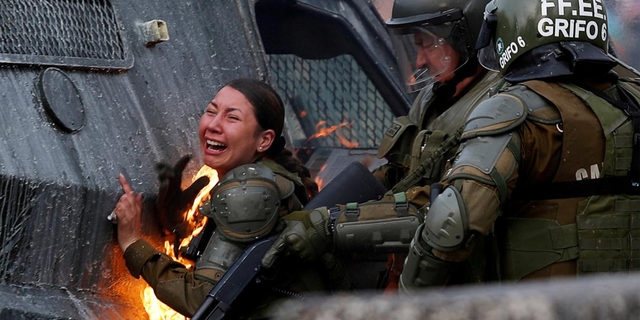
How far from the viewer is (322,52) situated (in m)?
4.83

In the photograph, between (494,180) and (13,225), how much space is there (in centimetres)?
135

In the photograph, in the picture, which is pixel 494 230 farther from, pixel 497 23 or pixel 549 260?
pixel 497 23

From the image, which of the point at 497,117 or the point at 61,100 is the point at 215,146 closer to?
the point at 61,100

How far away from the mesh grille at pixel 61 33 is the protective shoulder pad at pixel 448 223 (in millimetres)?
1371

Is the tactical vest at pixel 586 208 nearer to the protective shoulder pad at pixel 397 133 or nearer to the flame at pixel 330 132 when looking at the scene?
the protective shoulder pad at pixel 397 133

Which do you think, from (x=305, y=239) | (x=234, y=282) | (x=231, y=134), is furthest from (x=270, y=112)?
(x=234, y=282)

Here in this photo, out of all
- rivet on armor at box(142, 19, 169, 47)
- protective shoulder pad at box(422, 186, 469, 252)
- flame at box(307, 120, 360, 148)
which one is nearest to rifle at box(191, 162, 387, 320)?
protective shoulder pad at box(422, 186, 469, 252)

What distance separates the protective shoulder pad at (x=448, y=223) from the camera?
2.28 meters

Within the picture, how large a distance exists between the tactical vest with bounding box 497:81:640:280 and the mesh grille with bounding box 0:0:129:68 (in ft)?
4.96

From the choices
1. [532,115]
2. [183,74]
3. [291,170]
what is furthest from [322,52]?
[532,115]

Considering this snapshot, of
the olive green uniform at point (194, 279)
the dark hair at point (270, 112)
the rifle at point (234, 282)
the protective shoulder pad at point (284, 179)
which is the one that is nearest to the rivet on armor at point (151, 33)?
the dark hair at point (270, 112)

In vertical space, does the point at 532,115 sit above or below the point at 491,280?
above

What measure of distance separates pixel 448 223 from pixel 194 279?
0.95 metres

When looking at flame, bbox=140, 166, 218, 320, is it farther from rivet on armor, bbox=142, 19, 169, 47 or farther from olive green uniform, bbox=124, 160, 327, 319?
rivet on armor, bbox=142, 19, 169, 47
